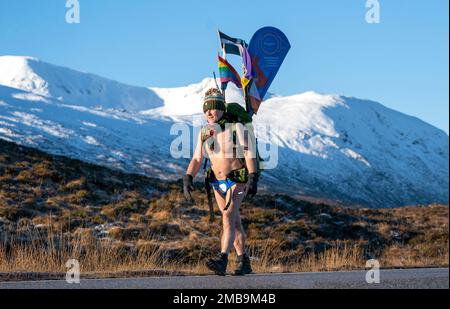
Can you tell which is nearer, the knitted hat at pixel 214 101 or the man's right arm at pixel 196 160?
the knitted hat at pixel 214 101

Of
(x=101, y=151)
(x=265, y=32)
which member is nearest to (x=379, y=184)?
(x=101, y=151)

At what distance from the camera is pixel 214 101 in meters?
6.37

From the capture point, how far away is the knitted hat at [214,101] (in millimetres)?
6363

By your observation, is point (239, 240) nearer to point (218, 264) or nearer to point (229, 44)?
point (218, 264)

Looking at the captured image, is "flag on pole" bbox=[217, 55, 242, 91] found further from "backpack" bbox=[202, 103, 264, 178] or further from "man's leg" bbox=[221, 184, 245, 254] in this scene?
"man's leg" bbox=[221, 184, 245, 254]

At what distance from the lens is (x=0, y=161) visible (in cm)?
2359

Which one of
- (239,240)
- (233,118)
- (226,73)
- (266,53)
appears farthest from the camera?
(266,53)

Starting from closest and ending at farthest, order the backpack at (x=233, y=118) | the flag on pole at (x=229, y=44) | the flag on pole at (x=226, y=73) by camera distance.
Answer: the backpack at (x=233, y=118) < the flag on pole at (x=226, y=73) < the flag on pole at (x=229, y=44)

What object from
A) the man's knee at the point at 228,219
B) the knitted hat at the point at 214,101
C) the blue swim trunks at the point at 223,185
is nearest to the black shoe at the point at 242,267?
the man's knee at the point at 228,219

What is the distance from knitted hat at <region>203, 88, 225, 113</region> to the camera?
6.36m

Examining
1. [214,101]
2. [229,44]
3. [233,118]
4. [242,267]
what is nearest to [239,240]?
[242,267]

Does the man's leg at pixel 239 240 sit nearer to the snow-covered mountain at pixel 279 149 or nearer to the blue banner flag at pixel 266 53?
the blue banner flag at pixel 266 53
